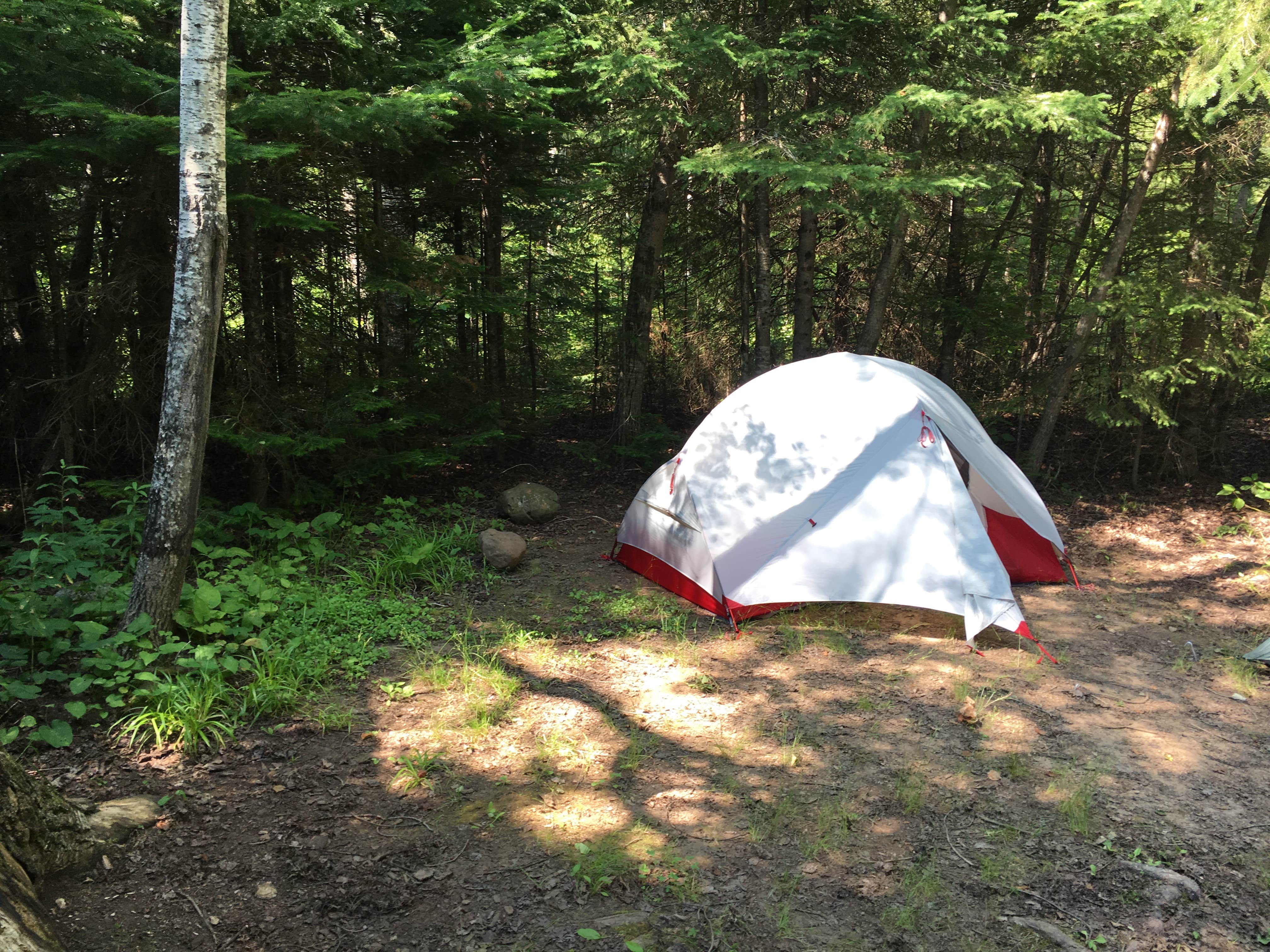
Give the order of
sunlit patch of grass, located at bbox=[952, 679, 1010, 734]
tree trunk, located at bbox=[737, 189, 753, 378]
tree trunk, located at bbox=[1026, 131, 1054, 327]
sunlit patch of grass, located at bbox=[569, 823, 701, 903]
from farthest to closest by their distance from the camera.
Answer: tree trunk, located at bbox=[737, 189, 753, 378]
tree trunk, located at bbox=[1026, 131, 1054, 327]
sunlit patch of grass, located at bbox=[952, 679, 1010, 734]
sunlit patch of grass, located at bbox=[569, 823, 701, 903]

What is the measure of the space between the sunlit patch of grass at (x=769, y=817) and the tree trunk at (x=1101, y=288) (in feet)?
22.3

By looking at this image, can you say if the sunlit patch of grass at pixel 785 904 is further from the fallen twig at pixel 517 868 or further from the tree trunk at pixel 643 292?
the tree trunk at pixel 643 292

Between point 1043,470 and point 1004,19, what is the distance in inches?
206

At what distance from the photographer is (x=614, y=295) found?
1314cm

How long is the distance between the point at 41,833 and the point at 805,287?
8553mm

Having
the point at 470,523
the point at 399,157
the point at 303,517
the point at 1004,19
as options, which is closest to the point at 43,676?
the point at 303,517

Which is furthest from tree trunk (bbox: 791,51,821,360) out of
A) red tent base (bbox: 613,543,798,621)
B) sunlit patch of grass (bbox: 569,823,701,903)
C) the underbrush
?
sunlit patch of grass (bbox: 569,823,701,903)

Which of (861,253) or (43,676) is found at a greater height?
(861,253)

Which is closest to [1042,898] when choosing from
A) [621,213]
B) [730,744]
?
[730,744]

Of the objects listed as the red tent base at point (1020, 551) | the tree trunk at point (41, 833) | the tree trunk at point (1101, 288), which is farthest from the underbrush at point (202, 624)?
the tree trunk at point (1101, 288)

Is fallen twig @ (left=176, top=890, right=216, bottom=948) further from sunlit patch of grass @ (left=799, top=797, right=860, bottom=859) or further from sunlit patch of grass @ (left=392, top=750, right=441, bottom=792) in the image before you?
sunlit patch of grass @ (left=799, top=797, right=860, bottom=859)

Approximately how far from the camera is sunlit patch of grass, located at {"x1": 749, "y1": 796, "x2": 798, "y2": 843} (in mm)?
3637

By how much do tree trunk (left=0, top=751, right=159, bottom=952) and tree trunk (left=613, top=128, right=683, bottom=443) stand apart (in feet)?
24.2

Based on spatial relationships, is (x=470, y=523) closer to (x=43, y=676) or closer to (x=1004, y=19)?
(x=43, y=676)
